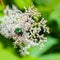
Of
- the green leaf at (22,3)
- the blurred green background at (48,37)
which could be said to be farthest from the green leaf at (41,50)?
the green leaf at (22,3)

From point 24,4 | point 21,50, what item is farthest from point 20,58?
point 24,4

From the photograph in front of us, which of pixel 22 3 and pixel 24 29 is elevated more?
pixel 22 3

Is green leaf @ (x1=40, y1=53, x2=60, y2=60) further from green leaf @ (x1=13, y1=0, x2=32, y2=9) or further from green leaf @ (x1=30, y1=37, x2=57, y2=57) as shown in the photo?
green leaf @ (x1=13, y1=0, x2=32, y2=9)

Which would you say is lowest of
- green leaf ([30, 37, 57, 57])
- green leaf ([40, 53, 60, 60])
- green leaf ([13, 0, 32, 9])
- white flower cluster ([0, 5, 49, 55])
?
green leaf ([40, 53, 60, 60])

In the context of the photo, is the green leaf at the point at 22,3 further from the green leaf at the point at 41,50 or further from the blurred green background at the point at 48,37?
the green leaf at the point at 41,50

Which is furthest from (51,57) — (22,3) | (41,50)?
(22,3)

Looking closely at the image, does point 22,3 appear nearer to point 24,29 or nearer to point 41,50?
point 24,29

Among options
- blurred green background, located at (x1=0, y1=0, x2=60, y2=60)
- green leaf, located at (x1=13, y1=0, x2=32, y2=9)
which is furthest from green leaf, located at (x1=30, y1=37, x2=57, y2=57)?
green leaf, located at (x1=13, y1=0, x2=32, y2=9)
